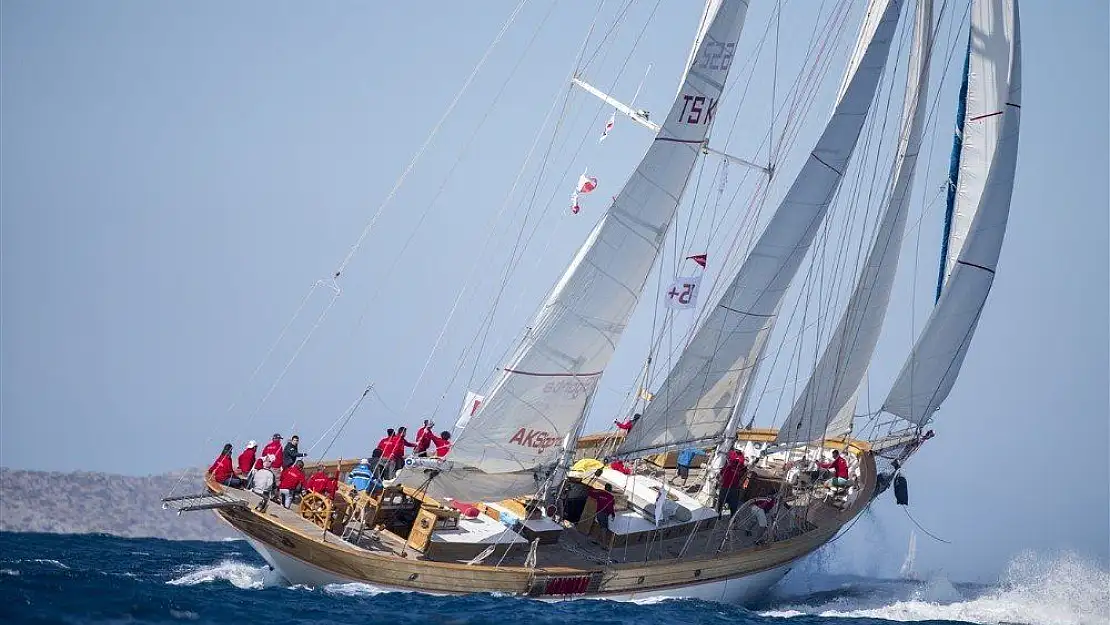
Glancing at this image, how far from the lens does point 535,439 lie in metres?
19.4

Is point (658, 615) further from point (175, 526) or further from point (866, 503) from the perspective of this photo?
point (175, 526)

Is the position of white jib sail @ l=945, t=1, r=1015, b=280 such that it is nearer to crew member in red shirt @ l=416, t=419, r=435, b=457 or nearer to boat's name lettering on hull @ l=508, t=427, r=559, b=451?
boat's name lettering on hull @ l=508, t=427, r=559, b=451

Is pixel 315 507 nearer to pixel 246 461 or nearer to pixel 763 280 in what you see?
pixel 246 461

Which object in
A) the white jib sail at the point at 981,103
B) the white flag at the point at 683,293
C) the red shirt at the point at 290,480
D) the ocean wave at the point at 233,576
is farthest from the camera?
the white jib sail at the point at 981,103

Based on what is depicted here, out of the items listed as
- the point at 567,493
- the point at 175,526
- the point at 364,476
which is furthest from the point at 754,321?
the point at 175,526

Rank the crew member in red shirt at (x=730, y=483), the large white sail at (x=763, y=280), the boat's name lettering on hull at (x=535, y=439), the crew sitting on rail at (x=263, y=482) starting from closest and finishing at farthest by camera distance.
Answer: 1. the boat's name lettering on hull at (x=535, y=439)
2. the crew sitting on rail at (x=263, y=482)
3. the large white sail at (x=763, y=280)
4. the crew member in red shirt at (x=730, y=483)

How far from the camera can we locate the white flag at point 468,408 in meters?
19.1

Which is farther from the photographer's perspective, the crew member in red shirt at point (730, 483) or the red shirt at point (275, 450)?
the crew member in red shirt at point (730, 483)

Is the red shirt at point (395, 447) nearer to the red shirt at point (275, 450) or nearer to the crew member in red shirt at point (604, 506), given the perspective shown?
the red shirt at point (275, 450)

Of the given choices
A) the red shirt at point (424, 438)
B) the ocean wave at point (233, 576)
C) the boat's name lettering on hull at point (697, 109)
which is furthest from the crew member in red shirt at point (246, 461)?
the boat's name lettering on hull at point (697, 109)

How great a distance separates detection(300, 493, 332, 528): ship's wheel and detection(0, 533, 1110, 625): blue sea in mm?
1086

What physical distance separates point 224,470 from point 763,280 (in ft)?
32.6

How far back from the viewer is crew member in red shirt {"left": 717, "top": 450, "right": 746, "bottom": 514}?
22.5 meters

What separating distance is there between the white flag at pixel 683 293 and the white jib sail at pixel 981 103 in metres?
6.68
